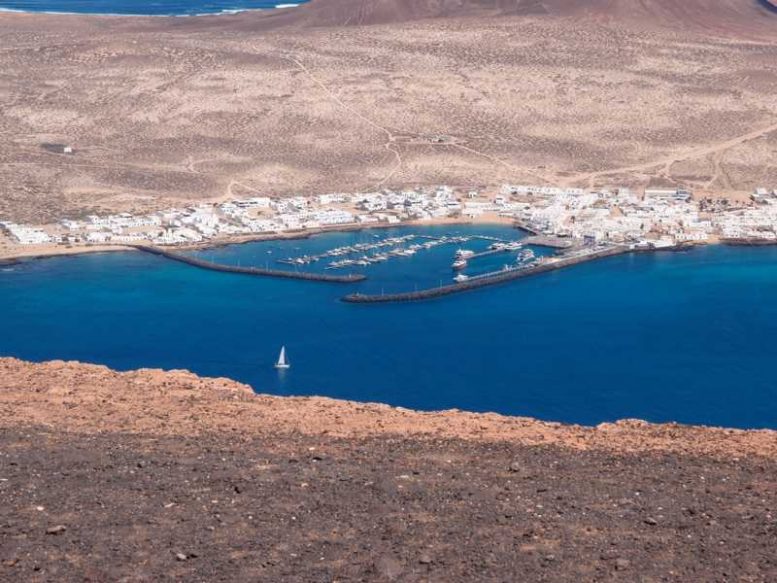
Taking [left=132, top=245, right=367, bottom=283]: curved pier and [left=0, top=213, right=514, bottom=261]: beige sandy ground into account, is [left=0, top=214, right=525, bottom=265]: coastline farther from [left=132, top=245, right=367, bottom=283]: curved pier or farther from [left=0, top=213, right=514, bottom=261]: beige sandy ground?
[left=132, top=245, right=367, bottom=283]: curved pier

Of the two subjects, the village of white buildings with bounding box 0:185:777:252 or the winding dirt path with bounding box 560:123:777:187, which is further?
the winding dirt path with bounding box 560:123:777:187

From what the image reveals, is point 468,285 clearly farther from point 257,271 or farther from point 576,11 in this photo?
point 576,11

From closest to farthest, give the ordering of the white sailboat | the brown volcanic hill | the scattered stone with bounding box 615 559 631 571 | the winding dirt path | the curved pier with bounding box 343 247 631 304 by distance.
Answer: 1. the scattered stone with bounding box 615 559 631 571
2. the white sailboat
3. the curved pier with bounding box 343 247 631 304
4. the winding dirt path
5. the brown volcanic hill

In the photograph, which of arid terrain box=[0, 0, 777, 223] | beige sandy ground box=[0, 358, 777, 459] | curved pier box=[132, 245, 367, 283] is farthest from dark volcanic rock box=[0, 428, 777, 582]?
arid terrain box=[0, 0, 777, 223]

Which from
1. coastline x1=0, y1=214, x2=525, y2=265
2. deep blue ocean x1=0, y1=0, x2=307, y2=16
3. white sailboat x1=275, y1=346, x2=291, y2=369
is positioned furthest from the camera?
deep blue ocean x1=0, y1=0, x2=307, y2=16

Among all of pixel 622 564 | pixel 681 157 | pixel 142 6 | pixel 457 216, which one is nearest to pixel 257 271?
pixel 457 216

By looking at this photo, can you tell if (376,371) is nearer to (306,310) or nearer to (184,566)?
(306,310)
